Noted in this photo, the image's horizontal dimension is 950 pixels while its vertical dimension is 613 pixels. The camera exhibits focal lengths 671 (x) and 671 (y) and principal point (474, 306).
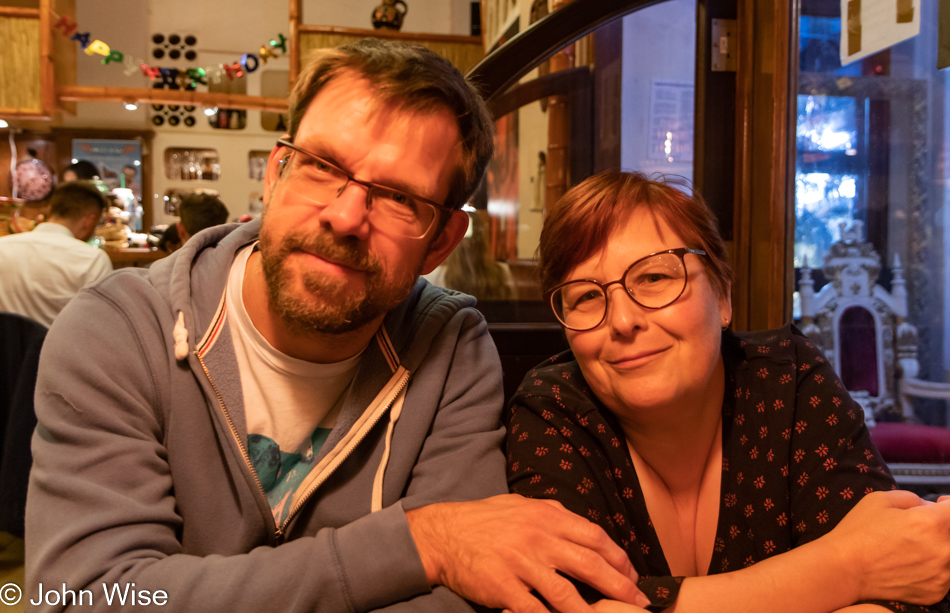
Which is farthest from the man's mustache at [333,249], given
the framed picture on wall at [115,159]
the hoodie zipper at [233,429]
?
the framed picture on wall at [115,159]

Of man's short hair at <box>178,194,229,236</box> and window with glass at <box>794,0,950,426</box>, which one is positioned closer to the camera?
window with glass at <box>794,0,950,426</box>

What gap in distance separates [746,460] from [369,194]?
0.82m

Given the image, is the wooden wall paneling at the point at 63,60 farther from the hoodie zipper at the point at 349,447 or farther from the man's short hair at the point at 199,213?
the hoodie zipper at the point at 349,447

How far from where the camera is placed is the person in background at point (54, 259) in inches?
139

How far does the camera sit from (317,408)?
123 cm

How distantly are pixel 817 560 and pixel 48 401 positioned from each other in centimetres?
114

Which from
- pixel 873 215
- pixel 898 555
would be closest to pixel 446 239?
pixel 898 555

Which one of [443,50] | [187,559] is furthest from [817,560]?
[443,50]

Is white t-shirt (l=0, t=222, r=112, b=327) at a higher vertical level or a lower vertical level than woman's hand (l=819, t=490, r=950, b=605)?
higher

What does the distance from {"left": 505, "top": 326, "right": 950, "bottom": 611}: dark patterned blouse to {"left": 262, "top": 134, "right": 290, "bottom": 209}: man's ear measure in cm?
61

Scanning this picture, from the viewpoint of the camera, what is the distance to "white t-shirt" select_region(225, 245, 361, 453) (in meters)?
1.19

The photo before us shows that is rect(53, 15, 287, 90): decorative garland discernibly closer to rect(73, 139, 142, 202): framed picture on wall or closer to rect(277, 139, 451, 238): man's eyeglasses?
rect(73, 139, 142, 202): framed picture on wall

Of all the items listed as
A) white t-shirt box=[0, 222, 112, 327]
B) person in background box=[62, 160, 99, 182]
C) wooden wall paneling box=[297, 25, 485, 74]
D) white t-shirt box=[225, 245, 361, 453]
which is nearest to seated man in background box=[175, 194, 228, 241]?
white t-shirt box=[0, 222, 112, 327]

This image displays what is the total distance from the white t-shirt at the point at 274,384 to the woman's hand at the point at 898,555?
872mm
